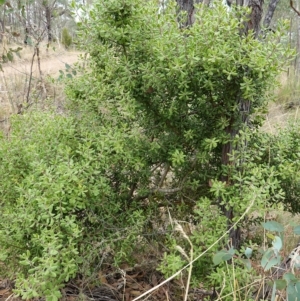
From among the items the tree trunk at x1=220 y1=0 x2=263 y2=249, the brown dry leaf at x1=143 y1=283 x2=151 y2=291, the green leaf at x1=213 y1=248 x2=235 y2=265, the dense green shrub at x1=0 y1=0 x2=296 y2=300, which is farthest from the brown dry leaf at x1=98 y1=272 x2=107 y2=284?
the green leaf at x1=213 y1=248 x2=235 y2=265

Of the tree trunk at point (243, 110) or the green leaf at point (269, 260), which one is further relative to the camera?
the tree trunk at point (243, 110)

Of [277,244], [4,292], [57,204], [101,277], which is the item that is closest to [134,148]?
[57,204]

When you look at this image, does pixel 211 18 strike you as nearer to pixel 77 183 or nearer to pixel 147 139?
pixel 147 139

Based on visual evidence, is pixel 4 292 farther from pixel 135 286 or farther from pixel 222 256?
pixel 222 256

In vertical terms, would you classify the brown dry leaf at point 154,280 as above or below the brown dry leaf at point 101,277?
below

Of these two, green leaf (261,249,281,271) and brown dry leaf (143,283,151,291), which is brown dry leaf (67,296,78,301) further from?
green leaf (261,249,281,271)

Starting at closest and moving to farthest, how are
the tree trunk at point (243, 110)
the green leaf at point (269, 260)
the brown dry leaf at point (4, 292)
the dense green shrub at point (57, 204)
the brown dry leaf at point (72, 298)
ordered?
the green leaf at point (269, 260) → the dense green shrub at point (57, 204) → the tree trunk at point (243, 110) → the brown dry leaf at point (72, 298) → the brown dry leaf at point (4, 292)

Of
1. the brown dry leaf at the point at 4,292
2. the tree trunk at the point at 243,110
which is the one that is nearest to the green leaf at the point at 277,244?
the tree trunk at the point at 243,110

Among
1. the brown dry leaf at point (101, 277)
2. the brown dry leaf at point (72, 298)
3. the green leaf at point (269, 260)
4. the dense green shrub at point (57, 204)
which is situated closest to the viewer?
the green leaf at point (269, 260)

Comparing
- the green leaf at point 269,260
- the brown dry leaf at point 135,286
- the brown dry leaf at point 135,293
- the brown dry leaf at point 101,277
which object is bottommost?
the brown dry leaf at point 135,293

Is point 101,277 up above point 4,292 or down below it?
above

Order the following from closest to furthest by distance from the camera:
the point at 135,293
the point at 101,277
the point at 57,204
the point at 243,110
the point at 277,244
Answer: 1. the point at 277,244
2. the point at 57,204
3. the point at 243,110
4. the point at 101,277
5. the point at 135,293

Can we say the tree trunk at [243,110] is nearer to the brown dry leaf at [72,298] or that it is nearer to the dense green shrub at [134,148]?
the dense green shrub at [134,148]

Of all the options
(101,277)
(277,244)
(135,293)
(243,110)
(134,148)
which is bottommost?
(135,293)
